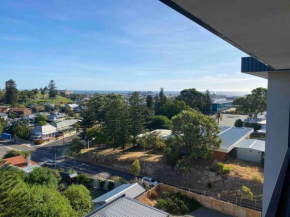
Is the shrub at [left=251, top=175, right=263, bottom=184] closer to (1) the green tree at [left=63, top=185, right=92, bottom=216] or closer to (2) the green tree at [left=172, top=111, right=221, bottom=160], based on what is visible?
(2) the green tree at [left=172, top=111, right=221, bottom=160]

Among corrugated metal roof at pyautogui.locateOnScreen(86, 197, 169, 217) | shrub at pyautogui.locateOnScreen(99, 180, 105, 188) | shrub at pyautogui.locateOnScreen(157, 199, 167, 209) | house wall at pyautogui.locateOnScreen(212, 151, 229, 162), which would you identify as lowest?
shrub at pyautogui.locateOnScreen(99, 180, 105, 188)

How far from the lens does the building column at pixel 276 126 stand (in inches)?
187

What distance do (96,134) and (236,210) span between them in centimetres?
1428

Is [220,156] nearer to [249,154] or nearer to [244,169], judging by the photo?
[244,169]

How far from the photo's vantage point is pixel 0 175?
27.4 feet

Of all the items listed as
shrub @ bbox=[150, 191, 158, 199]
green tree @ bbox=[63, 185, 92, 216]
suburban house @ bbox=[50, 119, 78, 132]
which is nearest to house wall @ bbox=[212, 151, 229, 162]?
shrub @ bbox=[150, 191, 158, 199]

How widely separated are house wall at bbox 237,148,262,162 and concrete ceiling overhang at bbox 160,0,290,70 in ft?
50.5

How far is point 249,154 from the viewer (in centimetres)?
1581

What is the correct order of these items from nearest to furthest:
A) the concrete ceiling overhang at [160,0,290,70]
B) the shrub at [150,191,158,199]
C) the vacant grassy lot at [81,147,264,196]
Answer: the concrete ceiling overhang at [160,0,290,70], the shrub at [150,191,158,199], the vacant grassy lot at [81,147,264,196]

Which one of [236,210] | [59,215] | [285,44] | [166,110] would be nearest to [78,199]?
[59,215]

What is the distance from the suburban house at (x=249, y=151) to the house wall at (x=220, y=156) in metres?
1.11

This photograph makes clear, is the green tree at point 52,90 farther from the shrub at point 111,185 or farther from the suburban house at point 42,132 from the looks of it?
the shrub at point 111,185

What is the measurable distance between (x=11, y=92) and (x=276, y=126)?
5688cm

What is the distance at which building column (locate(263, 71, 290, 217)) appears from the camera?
4.75 meters
